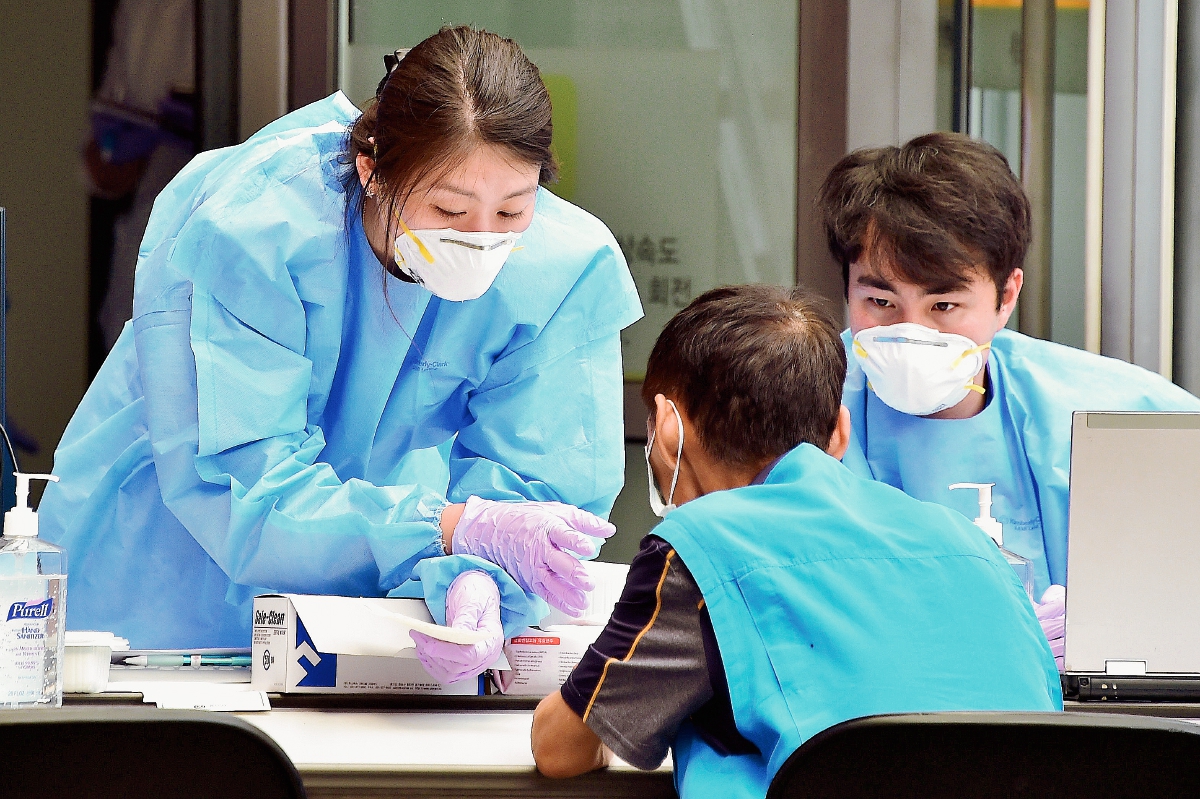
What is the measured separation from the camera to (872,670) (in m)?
0.92

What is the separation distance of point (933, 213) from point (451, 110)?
73 centimetres

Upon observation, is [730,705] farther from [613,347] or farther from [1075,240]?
[1075,240]

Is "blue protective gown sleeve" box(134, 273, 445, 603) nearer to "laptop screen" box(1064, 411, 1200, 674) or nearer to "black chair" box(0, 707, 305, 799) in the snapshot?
"black chair" box(0, 707, 305, 799)

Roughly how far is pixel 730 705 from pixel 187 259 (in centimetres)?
92

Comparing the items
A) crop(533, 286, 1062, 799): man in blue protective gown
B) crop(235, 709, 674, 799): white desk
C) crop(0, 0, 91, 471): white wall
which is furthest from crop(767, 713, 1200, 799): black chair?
crop(0, 0, 91, 471): white wall

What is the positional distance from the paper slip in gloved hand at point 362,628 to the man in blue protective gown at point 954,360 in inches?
30.8

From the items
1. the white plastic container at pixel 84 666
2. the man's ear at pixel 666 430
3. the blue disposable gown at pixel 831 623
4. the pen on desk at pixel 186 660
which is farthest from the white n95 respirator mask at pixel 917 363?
the white plastic container at pixel 84 666

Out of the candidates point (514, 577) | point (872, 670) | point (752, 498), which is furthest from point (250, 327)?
point (872, 670)

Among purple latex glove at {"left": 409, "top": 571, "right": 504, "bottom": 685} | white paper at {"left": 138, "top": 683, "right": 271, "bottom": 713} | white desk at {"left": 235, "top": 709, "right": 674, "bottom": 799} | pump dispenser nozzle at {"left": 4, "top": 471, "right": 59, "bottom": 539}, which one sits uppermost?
pump dispenser nozzle at {"left": 4, "top": 471, "right": 59, "bottom": 539}

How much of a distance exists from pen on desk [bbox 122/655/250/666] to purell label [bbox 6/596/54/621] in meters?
0.26

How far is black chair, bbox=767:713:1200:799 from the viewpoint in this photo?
0.76 m

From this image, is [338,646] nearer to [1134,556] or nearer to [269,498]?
[269,498]

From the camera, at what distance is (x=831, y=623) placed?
36.6 inches

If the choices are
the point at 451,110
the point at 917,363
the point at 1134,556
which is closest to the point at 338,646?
the point at 451,110
